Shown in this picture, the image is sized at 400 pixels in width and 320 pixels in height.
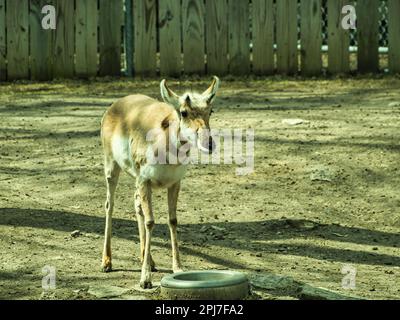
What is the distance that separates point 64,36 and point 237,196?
5.78 m

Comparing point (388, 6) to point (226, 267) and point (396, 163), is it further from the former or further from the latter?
point (226, 267)

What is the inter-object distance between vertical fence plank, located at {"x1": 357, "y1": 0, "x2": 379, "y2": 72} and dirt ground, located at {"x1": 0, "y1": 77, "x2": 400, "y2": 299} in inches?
33.1

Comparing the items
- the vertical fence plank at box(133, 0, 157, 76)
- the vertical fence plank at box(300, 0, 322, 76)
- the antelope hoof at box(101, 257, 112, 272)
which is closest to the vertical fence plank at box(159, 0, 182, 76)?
the vertical fence plank at box(133, 0, 157, 76)

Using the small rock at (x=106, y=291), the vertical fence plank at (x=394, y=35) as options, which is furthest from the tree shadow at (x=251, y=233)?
the vertical fence plank at (x=394, y=35)

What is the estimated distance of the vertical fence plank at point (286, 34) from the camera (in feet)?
53.4

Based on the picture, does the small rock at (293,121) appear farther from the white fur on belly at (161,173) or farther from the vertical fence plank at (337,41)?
the white fur on belly at (161,173)

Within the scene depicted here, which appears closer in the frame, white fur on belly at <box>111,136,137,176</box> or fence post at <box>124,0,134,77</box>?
white fur on belly at <box>111,136,137,176</box>

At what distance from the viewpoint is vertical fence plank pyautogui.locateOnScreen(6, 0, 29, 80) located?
16.1 meters

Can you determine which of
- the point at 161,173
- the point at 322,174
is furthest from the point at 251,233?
the point at 161,173

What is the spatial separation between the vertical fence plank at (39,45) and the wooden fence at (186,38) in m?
0.01

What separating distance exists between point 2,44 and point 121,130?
750 centimetres

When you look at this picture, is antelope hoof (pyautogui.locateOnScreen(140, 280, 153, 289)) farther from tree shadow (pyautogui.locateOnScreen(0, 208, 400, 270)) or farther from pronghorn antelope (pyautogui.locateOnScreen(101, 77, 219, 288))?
tree shadow (pyautogui.locateOnScreen(0, 208, 400, 270))
